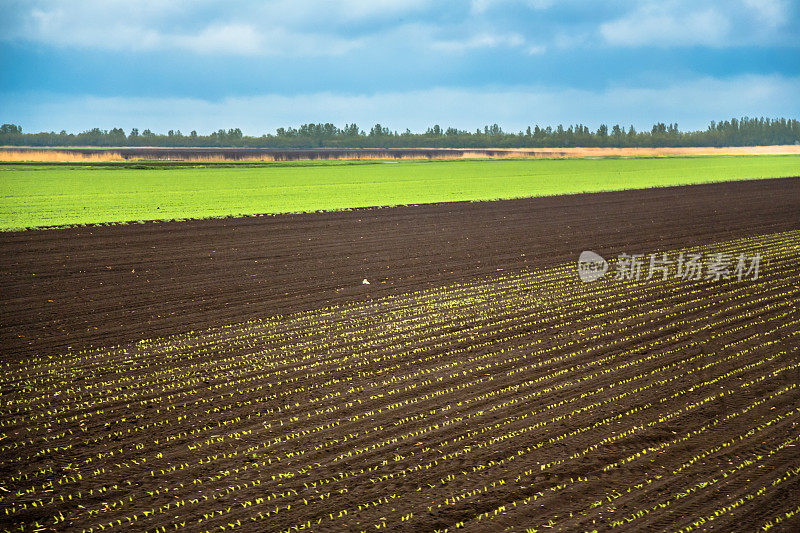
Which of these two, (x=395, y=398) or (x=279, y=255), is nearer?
(x=395, y=398)

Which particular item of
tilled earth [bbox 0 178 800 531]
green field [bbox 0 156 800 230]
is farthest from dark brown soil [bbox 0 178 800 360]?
green field [bbox 0 156 800 230]

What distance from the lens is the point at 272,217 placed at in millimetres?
20766

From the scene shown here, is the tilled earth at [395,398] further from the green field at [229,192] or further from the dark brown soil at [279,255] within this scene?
the green field at [229,192]

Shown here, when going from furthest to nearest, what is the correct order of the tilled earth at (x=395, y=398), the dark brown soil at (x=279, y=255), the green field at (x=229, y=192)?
1. the green field at (x=229, y=192)
2. the dark brown soil at (x=279, y=255)
3. the tilled earth at (x=395, y=398)

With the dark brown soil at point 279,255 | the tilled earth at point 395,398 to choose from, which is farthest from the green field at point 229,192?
the tilled earth at point 395,398

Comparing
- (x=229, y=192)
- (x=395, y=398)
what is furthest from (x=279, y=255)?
(x=229, y=192)

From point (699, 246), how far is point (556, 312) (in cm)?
720

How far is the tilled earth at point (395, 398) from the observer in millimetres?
4430

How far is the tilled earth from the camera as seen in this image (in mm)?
4430

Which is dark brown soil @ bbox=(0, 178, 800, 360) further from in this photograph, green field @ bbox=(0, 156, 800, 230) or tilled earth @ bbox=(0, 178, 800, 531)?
green field @ bbox=(0, 156, 800, 230)

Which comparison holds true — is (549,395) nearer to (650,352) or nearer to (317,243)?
(650,352)

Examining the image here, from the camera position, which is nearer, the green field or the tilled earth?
the tilled earth

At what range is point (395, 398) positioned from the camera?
6.13m

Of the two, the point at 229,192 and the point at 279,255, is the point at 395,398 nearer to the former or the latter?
the point at 279,255
